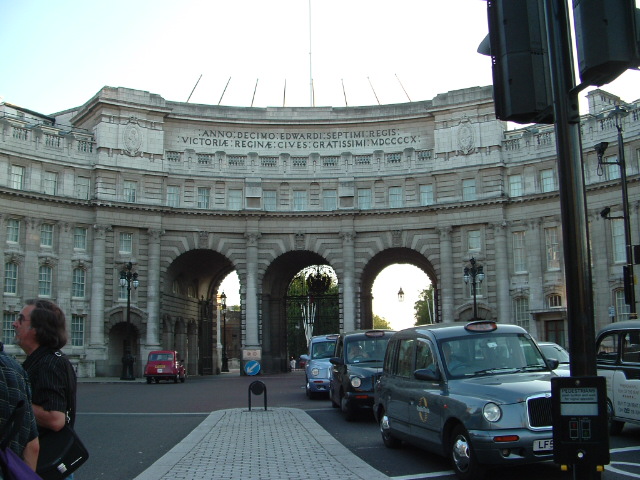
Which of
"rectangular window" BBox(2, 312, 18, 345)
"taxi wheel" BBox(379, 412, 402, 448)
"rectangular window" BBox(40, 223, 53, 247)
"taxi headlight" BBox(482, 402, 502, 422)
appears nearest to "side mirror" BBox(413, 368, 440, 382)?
"taxi headlight" BBox(482, 402, 502, 422)

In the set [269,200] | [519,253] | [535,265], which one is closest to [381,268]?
[269,200]

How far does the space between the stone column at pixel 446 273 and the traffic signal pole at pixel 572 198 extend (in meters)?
45.6

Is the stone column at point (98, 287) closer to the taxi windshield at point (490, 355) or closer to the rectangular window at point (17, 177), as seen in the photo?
the rectangular window at point (17, 177)

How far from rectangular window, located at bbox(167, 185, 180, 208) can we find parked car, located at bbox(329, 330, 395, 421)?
3190 centimetres

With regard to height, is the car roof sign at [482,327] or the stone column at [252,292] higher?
the stone column at [252,292]

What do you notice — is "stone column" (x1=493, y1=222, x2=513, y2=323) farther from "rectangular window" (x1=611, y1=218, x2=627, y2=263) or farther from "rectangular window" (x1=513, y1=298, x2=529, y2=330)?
"rectangular window" (x1=611, y1=218, x2=627, y2=263)

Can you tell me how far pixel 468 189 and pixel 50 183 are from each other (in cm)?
2705

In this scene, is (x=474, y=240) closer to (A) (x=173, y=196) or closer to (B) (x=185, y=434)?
(A) (x=173, y=196)

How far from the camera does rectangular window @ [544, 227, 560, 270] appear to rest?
47119mm

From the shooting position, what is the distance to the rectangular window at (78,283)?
4733 centimetres

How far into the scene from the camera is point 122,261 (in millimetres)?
48531

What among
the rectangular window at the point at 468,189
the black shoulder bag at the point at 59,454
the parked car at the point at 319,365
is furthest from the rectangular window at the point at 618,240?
the black shoulder bag at the point at 59,454

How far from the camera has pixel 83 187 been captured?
48.2 meters

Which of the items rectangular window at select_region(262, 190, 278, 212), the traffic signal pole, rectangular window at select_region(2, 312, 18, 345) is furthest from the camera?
rectangular window at select_region(262, 190, 278, 212)
